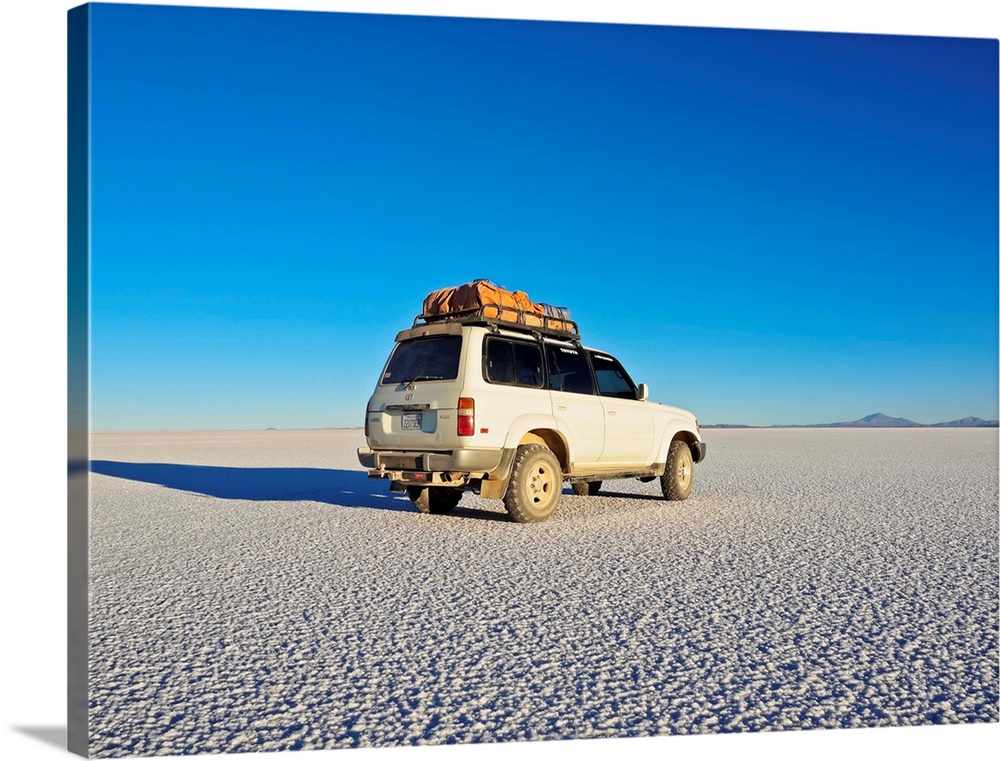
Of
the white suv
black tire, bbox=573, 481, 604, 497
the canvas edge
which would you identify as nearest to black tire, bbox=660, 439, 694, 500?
the white suv

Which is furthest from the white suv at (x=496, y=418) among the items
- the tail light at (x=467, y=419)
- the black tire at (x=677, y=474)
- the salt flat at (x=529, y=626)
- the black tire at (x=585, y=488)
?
the black tire at (x=585, y=488)

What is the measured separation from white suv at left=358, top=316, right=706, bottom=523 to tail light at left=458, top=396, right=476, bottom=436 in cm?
1

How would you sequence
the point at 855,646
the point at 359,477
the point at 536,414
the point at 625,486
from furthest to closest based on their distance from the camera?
1. the point at 359,477
2. the point at 625,486
3. the point at 536,414
4. the point at 855,646

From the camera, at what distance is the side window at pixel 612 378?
10703mm

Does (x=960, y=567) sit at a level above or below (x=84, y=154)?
below

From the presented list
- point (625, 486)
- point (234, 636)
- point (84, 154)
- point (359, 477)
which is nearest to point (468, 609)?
point (234, 636)

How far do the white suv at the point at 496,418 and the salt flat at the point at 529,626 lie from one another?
0.53 m

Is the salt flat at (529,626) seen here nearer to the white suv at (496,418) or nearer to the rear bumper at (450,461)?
the white suv at (496,418)

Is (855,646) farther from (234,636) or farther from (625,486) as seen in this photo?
(625,486)

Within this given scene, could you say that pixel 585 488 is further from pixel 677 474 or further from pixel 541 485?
pixel 541 485

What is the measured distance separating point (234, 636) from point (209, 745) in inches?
61.4

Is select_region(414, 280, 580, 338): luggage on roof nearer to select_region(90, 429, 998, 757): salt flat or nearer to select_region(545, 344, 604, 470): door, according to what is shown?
select_region(545, 344, 604, 470): door

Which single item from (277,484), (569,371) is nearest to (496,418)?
(569,371)

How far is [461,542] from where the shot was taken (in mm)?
8008
